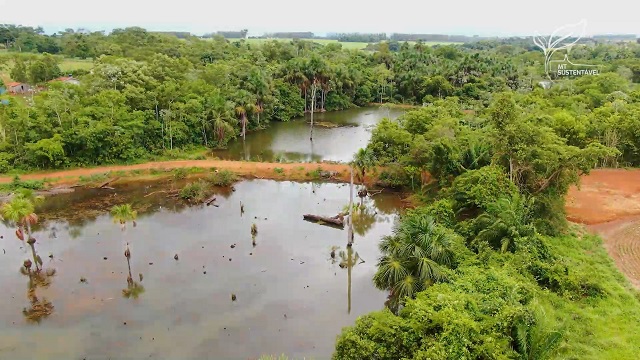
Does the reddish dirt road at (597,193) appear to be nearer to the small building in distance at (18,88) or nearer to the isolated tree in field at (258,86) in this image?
the isolated tree in field at (258,86)

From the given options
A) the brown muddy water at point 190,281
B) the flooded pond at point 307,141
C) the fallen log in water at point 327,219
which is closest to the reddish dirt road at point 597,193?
the flooded pond at point 307,141

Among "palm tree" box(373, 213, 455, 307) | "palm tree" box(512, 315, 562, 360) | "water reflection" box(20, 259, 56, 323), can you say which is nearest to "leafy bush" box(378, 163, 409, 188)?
"palm tree" box(373, 213, 455, 307)

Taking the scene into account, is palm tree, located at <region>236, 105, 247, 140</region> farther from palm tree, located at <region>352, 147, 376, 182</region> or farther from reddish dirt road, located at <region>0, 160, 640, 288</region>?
palm tree, located at <region>352, 147, 376, 182</region>

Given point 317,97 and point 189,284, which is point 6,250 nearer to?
point 189,284

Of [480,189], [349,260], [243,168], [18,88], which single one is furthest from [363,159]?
[18,88]

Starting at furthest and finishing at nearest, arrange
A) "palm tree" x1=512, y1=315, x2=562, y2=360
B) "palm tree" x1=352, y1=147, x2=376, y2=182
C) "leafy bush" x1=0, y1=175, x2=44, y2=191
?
"leafy bush" x1=0, y1=175, x2=44, y2=191 → "palm tree" x1=352, y1=147, x2=376, y2=182 → "palm tree" x1=512, y1=315, x2=562, y2=360

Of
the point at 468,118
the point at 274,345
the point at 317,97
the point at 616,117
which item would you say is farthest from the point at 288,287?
the point at 317,97
